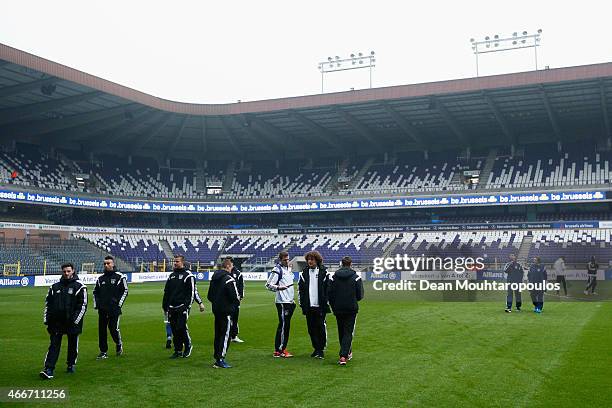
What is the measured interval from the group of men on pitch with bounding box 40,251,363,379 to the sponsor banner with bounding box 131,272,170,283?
3753 centimetres

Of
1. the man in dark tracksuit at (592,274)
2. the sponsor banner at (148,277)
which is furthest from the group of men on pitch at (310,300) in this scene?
the sponsor banner at (148,277)

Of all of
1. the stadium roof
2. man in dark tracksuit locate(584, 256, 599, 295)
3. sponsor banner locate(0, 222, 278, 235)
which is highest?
the stadium roof

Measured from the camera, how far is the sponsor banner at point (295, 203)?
170ft

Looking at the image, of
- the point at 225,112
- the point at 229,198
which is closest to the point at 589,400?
the point at 225,112

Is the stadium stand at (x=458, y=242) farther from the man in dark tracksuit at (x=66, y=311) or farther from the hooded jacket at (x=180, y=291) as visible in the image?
the man in dark tracksuit at (x=66, y=311)

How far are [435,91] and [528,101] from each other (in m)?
8.56

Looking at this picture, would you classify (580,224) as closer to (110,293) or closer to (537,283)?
(537,283)

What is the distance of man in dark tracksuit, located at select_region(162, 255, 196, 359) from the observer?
11.5 m

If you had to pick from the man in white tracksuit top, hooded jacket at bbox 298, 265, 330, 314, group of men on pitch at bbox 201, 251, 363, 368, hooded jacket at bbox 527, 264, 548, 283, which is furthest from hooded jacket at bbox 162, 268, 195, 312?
hooded jacket at bbox 527, 264, 548, 283

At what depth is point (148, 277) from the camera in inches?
1948

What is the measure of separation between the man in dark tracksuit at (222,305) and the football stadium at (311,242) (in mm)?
38

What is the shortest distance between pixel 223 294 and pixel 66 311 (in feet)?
8.74

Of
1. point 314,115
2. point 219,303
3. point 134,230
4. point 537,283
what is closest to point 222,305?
point 219,303

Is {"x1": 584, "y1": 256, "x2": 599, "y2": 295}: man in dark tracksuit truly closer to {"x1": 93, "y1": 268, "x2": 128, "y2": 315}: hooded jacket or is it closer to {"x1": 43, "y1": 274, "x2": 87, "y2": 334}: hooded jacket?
{"x1": 93, "y1": 268, "x2": 128, "y2": 315}: hooded jacket
